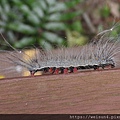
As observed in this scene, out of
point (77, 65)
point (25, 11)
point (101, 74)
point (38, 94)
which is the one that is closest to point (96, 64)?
point (77, 65)

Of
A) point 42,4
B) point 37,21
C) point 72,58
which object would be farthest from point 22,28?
→ point 72,58

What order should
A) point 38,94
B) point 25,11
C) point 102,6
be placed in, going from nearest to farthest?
point 38,94 < point 25,11 < point 102,6

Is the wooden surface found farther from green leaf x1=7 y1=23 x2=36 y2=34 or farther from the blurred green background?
green leaf x1=7 y1=23 x2=36 y2=34

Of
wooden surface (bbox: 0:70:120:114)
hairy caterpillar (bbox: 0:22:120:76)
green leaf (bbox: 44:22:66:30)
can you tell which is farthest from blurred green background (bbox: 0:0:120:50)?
wooden surface (bbox: 0:70:120:114)

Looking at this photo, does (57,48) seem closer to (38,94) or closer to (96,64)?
(96,64)

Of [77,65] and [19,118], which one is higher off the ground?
[77,65]

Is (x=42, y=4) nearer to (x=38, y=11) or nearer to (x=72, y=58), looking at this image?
(x=38, y=11)

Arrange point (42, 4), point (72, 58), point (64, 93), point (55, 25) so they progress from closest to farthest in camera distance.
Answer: point (64, 93)
point (72, 58)
point (42, 4)
point (55, 25)
